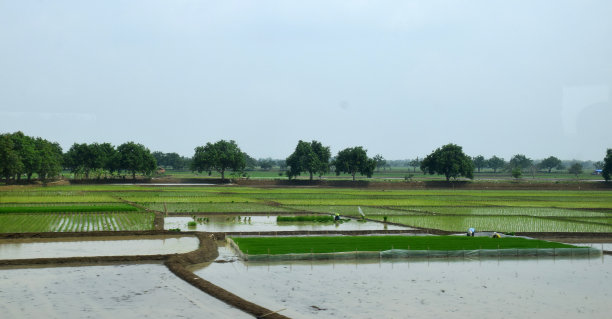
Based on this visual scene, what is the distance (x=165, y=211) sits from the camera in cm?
4062

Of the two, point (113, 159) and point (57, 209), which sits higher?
point (113, 159)

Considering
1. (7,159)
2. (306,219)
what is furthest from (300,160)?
(306,219)

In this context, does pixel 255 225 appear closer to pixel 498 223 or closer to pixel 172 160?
pixel 498 223

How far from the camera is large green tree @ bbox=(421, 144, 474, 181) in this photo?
9731 centimetres

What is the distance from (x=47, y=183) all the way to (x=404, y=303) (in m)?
76.6

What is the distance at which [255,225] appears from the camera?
34.1 m

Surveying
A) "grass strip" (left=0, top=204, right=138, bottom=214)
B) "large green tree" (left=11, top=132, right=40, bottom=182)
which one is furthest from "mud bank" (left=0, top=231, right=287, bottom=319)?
"large green tree" (left=11, top=132, right=40, bottom=182)

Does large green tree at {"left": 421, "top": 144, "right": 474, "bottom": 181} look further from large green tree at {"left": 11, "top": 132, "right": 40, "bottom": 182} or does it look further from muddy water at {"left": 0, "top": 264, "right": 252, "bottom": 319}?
muddy water at {"left": 0, "top": 264, "right": 252, "bottom": 319}

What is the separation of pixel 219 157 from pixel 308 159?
16913 mm

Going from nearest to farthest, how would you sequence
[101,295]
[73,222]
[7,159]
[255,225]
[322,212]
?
1. [101,295]
2. [73,222]
3. [255,225]
4. [322,212]
5. [7,159]

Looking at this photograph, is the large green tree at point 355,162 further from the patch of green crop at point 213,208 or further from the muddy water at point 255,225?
the muddy water at point 255,225

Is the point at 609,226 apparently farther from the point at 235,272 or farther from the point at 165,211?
the point at 165,211

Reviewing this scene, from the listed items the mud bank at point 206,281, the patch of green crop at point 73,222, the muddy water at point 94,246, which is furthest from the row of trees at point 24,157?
the mud bank at point 206,281

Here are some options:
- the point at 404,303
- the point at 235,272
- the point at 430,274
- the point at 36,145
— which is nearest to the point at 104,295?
the point at 235,272
